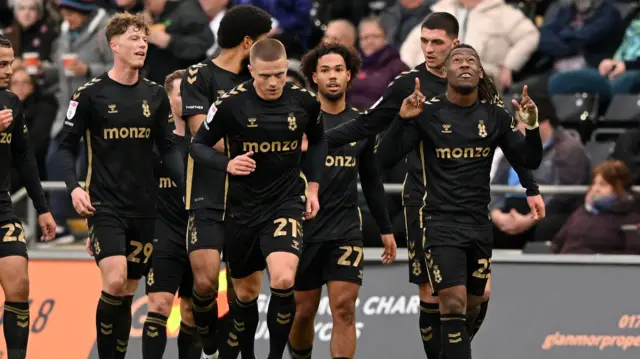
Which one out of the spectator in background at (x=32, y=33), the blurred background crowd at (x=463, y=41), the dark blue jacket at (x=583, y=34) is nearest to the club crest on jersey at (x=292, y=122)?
the blurred background crowd at (x=463, y=41)

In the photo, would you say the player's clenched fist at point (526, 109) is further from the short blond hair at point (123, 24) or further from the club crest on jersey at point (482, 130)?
the short blond hair at point (123, 24)

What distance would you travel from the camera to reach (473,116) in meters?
11.3

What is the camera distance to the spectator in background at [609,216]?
1407 cm

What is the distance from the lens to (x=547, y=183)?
1506 centimetres

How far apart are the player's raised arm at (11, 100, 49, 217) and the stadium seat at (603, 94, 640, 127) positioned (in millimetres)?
6661

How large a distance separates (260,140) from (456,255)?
5.34 feet

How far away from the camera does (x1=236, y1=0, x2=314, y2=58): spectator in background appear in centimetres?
1747

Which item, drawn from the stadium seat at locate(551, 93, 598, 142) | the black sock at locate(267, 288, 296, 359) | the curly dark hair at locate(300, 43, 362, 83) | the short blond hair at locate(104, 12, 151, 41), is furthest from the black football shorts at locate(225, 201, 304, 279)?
the stadium seat at locate(551, 93, 598, 142)

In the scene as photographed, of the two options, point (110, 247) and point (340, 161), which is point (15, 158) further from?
point (340, 161)

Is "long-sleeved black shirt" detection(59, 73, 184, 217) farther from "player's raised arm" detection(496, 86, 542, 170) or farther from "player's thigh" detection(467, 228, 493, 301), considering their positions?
"player's raised arm" detection(496, 86, 542, 170)

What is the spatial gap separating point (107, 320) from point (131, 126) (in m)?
1.49

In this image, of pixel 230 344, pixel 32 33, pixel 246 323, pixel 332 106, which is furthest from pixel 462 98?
pixel 32 33

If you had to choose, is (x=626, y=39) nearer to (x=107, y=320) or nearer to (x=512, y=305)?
(x=512, y=305)

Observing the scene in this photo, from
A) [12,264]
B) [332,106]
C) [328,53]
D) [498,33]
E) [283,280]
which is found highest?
[328,53]
